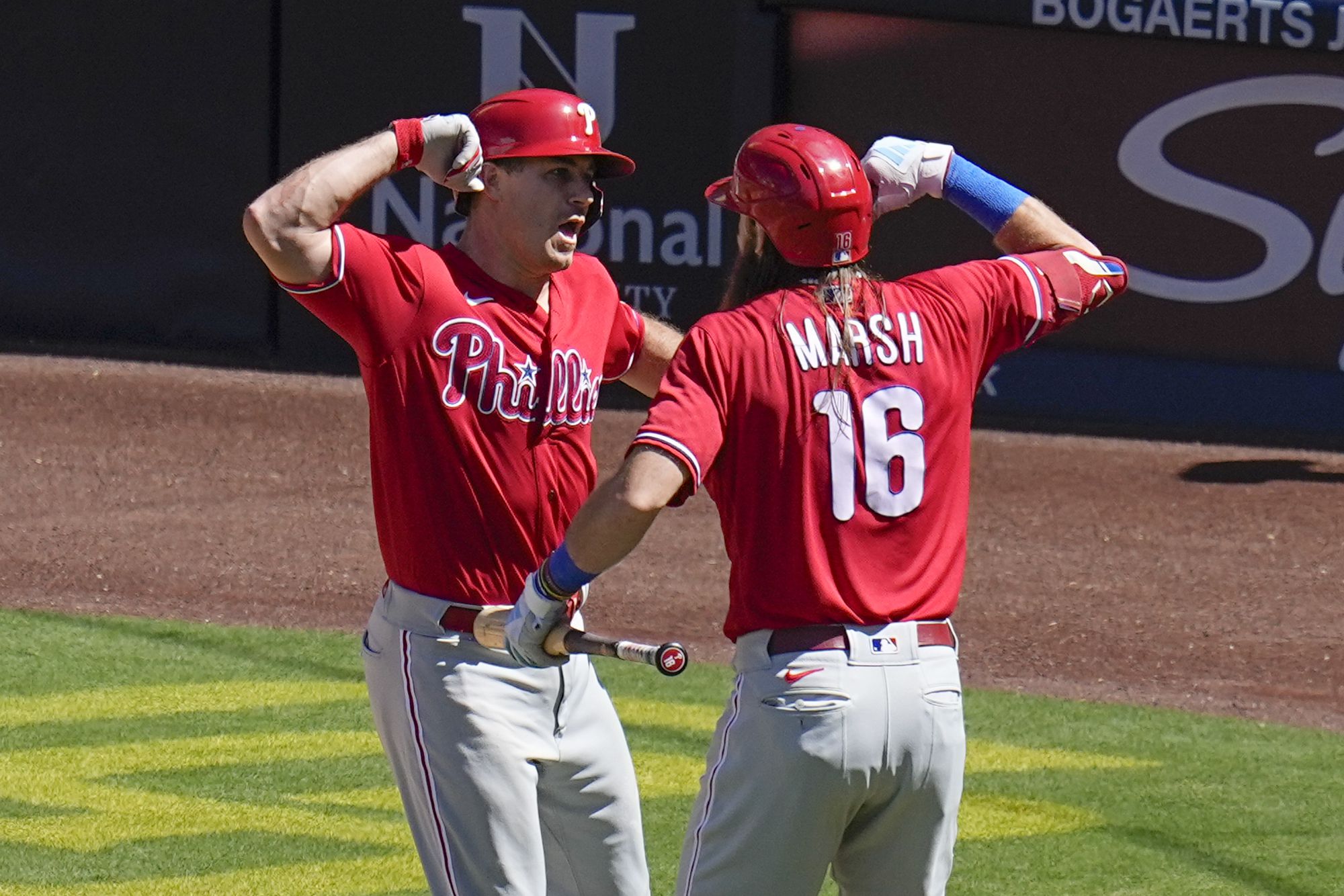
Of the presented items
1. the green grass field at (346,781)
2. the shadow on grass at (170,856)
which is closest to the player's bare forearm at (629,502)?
the green grass field at (346,781)

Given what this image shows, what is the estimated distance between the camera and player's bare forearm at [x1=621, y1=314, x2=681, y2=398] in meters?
4.18

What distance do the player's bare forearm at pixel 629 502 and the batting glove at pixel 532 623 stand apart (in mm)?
157

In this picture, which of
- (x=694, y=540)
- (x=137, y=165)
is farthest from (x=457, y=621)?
(x=137, y=165)

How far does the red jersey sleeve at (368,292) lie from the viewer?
→ 11.7ft

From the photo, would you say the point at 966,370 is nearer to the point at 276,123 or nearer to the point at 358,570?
the point at 358,570

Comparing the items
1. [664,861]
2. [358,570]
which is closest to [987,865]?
[664,861]

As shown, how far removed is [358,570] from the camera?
886cm

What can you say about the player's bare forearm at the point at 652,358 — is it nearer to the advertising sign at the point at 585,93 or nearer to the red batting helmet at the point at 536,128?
the red batting helmet at the point at 536,128

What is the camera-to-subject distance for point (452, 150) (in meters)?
3.66

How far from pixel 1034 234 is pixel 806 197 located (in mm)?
678

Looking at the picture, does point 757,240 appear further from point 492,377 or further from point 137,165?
point 137,165

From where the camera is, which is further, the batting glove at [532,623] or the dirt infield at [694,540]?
the dirt infield at [694,540]

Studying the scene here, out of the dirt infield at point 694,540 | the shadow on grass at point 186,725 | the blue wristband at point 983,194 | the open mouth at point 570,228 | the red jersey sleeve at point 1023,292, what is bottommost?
the dirt infield at point 694,540

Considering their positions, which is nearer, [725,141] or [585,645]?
[585,645]
